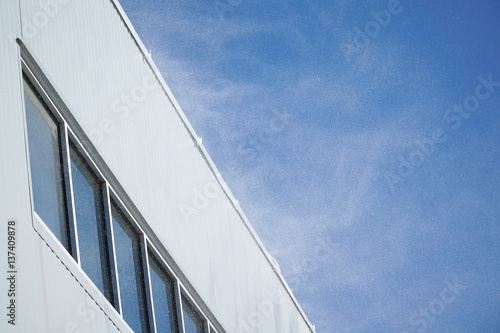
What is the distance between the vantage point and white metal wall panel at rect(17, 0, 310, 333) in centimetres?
1191

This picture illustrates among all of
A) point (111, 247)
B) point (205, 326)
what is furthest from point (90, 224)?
point (205, 326)

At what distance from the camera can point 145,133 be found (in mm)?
14211

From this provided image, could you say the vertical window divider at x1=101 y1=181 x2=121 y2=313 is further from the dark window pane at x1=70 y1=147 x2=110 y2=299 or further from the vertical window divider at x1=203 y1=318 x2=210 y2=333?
the vertical window divider at x1=203 y1=318 x2=210 y2=333

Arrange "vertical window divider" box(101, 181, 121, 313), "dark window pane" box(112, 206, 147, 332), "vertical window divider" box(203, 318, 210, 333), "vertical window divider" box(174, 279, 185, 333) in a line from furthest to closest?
1. "vertical window divider" box(203, 318, 210, 333)
2. "vertical window divider" box(174, 279, 185, 333)
3. "dark window pane" box(112, 206, 147, 332)
4. "vertical window divider" box(101, 181, 121, 313)

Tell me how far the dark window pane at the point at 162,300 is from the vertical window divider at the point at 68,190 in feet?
10.6

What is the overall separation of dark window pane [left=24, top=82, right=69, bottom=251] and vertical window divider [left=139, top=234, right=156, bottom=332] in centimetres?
284

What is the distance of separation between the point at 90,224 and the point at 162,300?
3.02 metres

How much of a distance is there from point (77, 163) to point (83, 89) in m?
1.32

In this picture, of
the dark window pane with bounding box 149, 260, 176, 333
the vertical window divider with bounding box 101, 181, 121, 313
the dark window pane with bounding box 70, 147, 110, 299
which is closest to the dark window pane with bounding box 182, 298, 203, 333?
the dark window pane with bounding box 149, 260, 176, 333

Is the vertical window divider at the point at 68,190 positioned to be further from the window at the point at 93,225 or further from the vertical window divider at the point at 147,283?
the vertical window divider at the point at 147,283

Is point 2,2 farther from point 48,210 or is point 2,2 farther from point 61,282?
point 61,282

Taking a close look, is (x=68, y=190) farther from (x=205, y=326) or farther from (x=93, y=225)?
(x=205, y=326)

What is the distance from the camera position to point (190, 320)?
15531 mm

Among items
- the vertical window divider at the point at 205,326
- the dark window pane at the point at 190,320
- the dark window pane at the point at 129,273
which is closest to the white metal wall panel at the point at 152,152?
the vertical window divider at the point at 205,326
